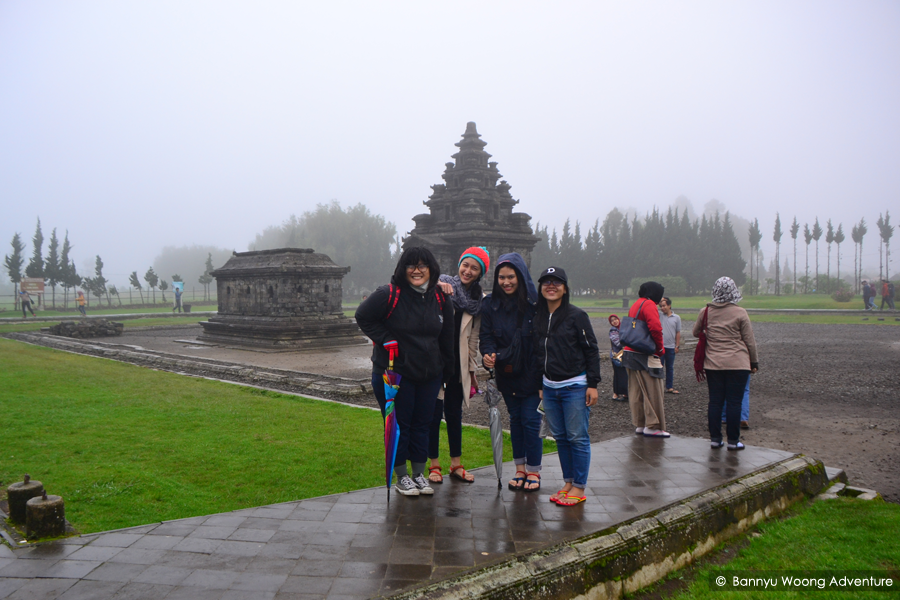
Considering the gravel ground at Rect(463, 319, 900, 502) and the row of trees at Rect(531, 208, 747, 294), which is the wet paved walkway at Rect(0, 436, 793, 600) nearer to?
the gravel ground at Rect(463, 319, 900, 502)

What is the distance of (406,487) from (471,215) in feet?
84.6

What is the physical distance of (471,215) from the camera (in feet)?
96.4

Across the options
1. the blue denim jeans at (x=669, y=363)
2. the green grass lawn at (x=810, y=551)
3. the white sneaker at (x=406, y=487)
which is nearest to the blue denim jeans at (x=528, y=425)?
the white sneaker at (x=406, y=487)

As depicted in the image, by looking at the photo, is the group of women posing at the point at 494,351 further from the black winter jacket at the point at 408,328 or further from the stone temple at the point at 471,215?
the stone temple at the point at 471,215

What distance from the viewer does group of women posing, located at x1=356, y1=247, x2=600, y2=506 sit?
158 inches

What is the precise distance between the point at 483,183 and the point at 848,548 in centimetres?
2833

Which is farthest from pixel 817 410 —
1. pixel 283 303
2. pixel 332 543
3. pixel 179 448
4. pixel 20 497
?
pixel 283 303

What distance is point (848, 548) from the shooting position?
147 inches

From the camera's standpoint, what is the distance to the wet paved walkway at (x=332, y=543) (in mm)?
2934

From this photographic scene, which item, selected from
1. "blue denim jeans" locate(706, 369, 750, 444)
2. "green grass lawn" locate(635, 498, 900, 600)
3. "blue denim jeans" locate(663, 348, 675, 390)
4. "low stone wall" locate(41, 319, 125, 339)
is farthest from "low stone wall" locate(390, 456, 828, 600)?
"low stone wall" locate(41, 319, 125, 339)

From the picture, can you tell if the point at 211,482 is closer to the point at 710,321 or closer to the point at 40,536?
the point at 40,536

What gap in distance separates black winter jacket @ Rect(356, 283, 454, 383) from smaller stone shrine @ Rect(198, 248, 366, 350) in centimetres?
1410

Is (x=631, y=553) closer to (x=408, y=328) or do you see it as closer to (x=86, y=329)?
(x=408, y=328)

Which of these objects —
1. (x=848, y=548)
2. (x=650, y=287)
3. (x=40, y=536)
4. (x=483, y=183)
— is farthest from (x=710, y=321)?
(x=483, y=183)
